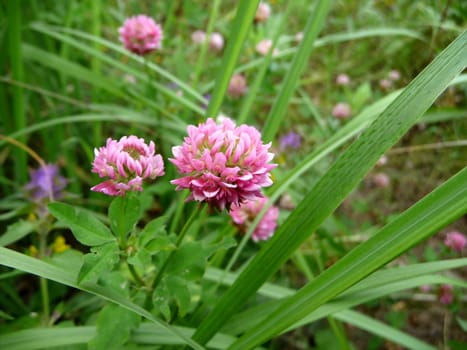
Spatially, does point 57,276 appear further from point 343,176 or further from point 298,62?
point 298,62

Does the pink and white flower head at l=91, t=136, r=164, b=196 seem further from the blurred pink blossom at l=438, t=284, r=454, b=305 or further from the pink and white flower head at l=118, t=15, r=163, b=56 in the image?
the blurred pink blossom at l=438, t=284, r=454, b=305

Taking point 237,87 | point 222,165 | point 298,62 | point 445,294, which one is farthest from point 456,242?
point 222,165

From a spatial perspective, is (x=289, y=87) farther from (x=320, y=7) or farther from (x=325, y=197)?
(x=325, y=197)

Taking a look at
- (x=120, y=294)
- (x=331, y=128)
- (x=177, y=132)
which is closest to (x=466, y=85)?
(x=331, y=128)

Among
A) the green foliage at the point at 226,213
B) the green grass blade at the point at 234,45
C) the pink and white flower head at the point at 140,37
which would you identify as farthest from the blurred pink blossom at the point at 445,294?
the pink and white flower head at the point at 140,37

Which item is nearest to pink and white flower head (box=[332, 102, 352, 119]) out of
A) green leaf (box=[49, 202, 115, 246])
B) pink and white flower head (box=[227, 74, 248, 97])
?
pink and white flower head (box=[227, 74, 248, 97])

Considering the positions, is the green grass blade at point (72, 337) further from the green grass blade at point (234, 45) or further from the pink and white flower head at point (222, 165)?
the green grass blade at point (234, 45)
